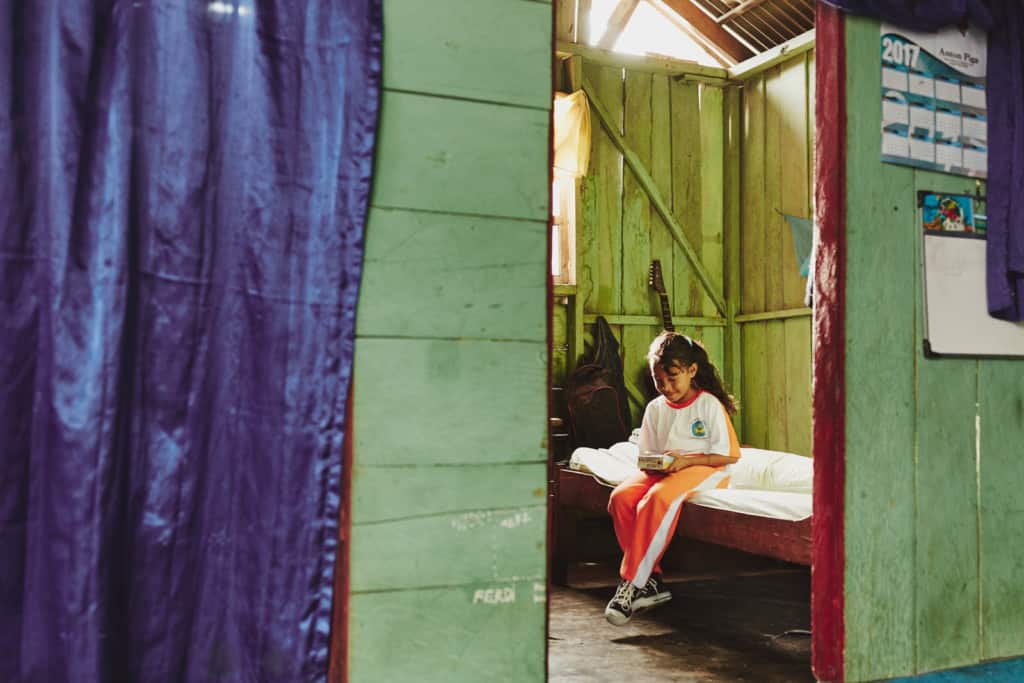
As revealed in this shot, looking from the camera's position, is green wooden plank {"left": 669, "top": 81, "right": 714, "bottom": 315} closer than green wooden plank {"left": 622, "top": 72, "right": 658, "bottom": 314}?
No

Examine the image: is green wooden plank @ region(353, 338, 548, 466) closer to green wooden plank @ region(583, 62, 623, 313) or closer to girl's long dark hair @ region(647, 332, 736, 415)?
girl's long dark hair @ region(647, 332, 736, 415)

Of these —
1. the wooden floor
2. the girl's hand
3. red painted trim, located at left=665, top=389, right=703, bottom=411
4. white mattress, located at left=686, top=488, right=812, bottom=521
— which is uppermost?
red painted trim, located at left=665, top=389, right=703, bottom=411

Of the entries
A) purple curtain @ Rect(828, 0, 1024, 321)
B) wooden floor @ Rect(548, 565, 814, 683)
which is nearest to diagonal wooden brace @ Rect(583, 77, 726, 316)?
wooden floor @ Rect(548, 565, 814, 683)

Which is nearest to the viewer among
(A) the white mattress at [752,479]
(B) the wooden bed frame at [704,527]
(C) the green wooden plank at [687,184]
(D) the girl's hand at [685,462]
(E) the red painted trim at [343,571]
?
(E) the red painted trim at [343,571]

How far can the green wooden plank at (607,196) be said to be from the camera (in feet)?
21.7

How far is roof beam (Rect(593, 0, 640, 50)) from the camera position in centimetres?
667

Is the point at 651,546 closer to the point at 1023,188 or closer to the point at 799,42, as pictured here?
the point at 1023,188

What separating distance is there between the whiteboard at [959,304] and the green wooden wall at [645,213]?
374 cm

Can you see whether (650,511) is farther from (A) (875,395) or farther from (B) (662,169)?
(B) (662,169)

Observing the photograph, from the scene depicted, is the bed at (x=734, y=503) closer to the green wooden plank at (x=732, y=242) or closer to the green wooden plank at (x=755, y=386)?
the green wooden plank at (x=755, y=386)

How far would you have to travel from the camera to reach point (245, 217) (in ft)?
6.09

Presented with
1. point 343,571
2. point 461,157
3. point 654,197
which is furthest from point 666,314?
point 343,571

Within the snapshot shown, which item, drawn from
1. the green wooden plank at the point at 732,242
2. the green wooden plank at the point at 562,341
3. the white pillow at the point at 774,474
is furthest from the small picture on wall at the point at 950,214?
the green wooden plank at the point at 732,242

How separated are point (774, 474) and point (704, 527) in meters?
0.75
